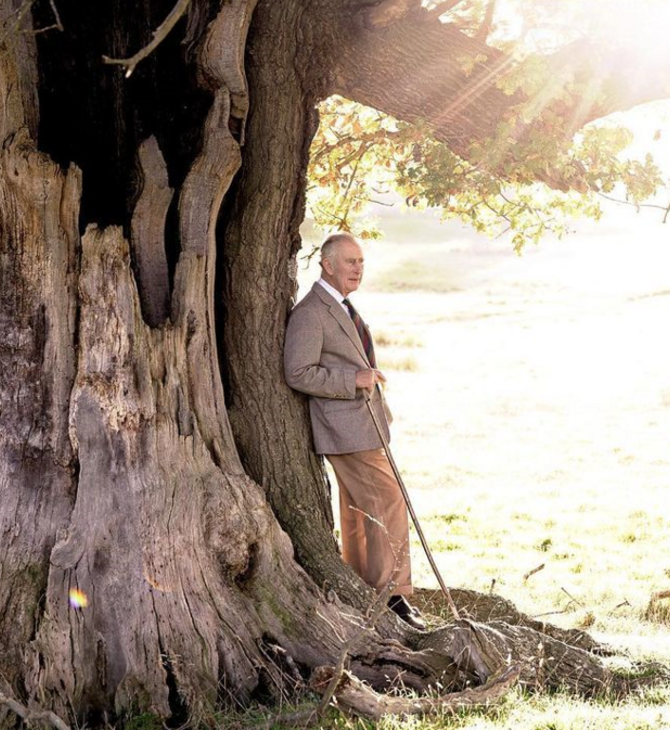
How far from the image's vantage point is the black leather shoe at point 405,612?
675cm

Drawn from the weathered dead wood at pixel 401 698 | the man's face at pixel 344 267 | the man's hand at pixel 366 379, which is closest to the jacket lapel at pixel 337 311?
the man's face at pixel 344 267

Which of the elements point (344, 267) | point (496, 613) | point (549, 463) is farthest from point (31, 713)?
point (549, 463)

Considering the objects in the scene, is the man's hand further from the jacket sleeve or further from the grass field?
the grass field

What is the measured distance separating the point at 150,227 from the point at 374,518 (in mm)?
2325

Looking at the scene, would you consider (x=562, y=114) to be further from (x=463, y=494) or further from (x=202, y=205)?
(x=463, y=494)

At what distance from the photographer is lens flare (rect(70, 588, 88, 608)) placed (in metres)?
5.41

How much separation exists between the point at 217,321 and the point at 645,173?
3.09 metres

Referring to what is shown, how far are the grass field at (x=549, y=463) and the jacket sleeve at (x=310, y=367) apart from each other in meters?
1.65

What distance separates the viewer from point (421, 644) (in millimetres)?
5984

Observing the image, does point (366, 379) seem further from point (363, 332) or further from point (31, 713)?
point (31, 713)

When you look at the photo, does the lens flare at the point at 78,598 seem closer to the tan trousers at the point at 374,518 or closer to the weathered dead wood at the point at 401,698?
the weathered dead wood at the point at 401,698

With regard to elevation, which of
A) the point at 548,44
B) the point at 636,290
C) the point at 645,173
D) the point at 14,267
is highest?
the point at 548,44

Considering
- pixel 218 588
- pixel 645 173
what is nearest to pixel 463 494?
pixel 645 173

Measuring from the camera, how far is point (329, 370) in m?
6.57
